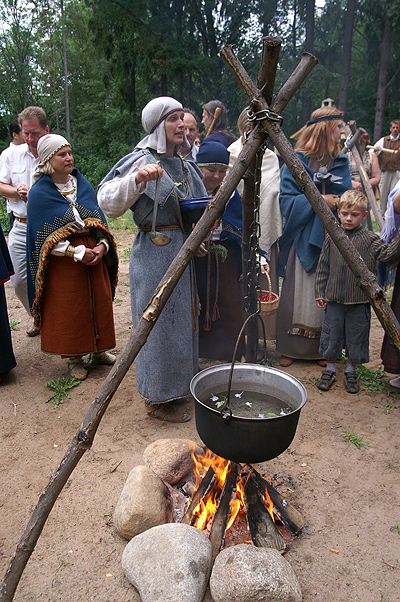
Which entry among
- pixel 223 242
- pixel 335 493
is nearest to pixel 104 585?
pixel 335 493

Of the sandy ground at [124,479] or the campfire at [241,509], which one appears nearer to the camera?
the sandy ground at [124,479]

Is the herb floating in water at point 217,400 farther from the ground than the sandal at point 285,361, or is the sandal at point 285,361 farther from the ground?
the herb floating in water at point 217,400

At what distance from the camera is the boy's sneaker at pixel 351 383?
3.97 m

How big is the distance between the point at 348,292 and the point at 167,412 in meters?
1.85

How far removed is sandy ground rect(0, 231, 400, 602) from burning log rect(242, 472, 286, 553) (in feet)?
0.34

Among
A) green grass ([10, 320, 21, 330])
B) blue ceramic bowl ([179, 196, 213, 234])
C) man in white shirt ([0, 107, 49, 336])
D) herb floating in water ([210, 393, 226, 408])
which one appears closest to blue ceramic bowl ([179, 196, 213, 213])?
blue ceramic bowl ([179, 196, 213, 234])

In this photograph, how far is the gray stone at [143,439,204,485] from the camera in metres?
2.76

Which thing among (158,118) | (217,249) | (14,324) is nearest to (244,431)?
(217,249)

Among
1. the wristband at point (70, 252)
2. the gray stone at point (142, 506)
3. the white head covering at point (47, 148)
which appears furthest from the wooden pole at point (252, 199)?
the white head covering at point (47, 148)

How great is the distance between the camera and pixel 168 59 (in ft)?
62.0

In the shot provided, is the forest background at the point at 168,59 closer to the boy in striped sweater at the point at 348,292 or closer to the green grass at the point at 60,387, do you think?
the boy in striped sweater at the point at 348,292

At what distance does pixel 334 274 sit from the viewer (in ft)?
12.7

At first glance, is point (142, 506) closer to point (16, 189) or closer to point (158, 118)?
point (158, 118)

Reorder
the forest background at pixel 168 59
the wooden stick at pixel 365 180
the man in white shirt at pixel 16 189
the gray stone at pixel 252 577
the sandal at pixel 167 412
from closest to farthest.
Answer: the gray stone at pixel 252 577 → the sandal at pixel 167 412 → the man in white shirt at pixel 16 189 → the wooden stick at pixel 365 180 → the forest background at pixel 168 59
